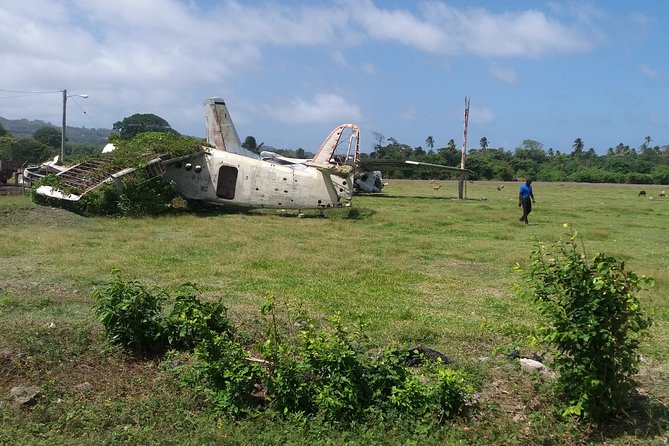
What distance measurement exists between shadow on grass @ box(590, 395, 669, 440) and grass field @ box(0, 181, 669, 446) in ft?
0.05

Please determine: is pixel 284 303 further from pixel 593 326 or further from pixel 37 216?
pixel 37 216

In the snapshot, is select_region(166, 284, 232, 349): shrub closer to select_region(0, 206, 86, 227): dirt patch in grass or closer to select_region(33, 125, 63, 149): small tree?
select_region(0, 206, 86, 227): dirt patch in grass

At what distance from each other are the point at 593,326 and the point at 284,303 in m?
4.45

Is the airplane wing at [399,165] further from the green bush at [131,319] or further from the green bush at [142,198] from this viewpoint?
the green bush at [131,319]

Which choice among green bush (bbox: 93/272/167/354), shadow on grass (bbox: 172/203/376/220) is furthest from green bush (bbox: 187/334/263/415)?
shadow on grass (bbox: 172/203/376/220)

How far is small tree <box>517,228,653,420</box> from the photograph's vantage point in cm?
457

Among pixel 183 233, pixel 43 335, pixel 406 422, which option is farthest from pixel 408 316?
pixel 183 233

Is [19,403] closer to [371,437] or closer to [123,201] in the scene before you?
[371,437]

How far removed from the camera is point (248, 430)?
4895mm

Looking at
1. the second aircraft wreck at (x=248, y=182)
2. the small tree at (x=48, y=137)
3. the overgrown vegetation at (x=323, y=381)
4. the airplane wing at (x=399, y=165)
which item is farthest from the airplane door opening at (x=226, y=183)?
the small tree at (x=48, y=137)

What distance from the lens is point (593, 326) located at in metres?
4.54

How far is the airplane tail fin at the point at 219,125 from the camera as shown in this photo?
26219mm

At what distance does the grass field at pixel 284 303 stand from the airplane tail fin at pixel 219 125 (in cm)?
788

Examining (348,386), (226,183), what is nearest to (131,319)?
(348,386)
